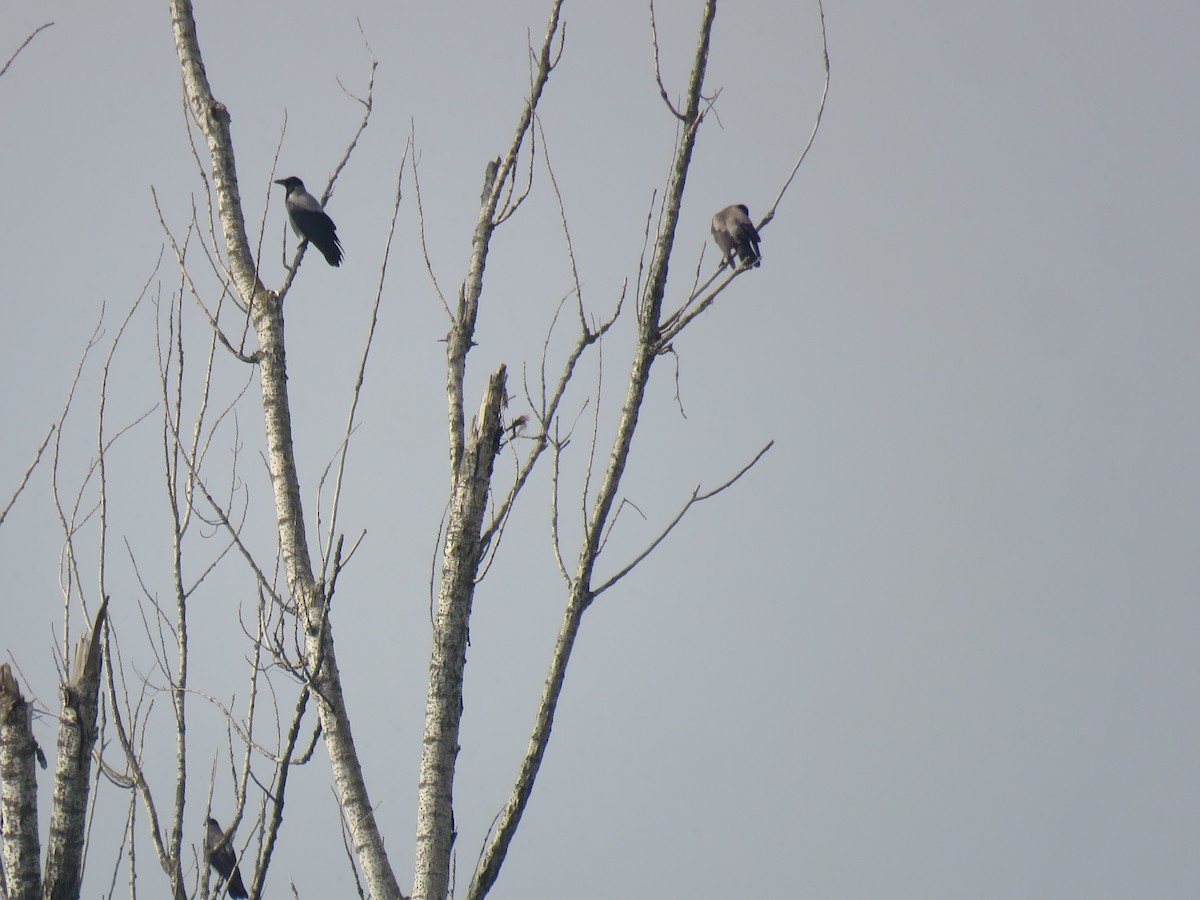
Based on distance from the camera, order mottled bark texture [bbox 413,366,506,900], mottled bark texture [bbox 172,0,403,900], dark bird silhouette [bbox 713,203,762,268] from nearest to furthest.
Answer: mottled bark texture [bbox 413,366,506,900], mottled bark texture [bbox 172,0,403,900], dark bird silhouette [bbox 713,203,762,268]

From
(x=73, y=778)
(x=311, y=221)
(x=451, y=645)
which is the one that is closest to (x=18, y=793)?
(x=73, y=778)

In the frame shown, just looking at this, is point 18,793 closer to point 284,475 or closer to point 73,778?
point 73,778

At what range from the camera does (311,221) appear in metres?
8.55

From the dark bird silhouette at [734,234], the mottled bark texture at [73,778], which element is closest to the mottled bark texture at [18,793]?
the mottled bark texture at [73,778]

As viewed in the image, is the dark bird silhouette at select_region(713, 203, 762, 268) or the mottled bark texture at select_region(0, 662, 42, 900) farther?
the dark bird silhouette at select_region(713, 203, 762, 268)

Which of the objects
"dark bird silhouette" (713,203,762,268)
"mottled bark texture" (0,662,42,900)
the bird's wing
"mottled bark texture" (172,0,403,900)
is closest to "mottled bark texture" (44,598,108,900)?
"mottled bark texture" (0,662,42,900)

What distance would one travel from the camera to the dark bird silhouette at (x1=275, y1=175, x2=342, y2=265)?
834cm

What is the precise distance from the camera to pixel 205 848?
3.33m

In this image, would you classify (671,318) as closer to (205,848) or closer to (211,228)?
(211,228)

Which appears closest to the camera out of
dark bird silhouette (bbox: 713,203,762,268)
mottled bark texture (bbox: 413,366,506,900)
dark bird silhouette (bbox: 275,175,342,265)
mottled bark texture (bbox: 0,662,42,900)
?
mottled bark texture (bbox: 413,366,506,900)

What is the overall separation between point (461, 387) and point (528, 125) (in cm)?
85

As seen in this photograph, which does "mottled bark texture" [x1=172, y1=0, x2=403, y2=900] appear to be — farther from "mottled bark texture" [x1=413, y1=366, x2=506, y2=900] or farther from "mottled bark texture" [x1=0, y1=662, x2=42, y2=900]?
"mottled bark texture" [x1=0, y1=662, x2=42, y2=900]

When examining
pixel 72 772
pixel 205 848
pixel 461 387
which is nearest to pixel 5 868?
pixel 72 772

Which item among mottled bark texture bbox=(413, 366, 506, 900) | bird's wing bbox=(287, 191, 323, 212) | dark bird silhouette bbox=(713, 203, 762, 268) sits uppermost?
bird's wing bbox=(287, 191, 323, 212)
